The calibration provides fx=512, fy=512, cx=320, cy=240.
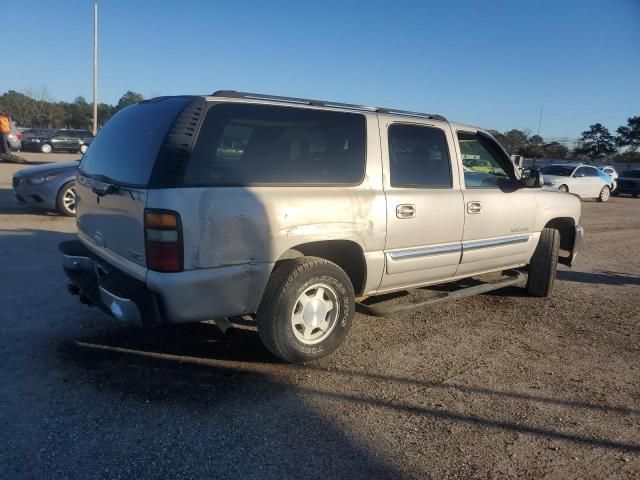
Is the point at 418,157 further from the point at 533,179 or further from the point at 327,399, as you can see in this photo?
the point at 327,399

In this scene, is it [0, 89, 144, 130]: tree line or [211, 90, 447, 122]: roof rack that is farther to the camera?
[0, 89, 144, 130]: tree line

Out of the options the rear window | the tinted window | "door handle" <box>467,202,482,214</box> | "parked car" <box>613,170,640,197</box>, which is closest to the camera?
the rear window

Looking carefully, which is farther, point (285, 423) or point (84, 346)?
point (84, 346)

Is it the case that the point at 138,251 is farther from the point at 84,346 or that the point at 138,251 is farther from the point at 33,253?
the point at 33,253

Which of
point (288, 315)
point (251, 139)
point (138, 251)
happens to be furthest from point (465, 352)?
point (138, 251)

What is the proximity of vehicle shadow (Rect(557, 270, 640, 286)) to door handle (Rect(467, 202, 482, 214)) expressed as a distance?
2.88 metres

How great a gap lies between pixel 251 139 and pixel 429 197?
169cm

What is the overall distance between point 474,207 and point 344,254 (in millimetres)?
1480

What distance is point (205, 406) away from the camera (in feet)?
10.4

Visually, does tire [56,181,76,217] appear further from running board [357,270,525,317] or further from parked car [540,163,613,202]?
parked car [540,163,613,202]

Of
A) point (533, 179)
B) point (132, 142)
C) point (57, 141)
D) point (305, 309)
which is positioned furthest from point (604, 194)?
point (57, 141)

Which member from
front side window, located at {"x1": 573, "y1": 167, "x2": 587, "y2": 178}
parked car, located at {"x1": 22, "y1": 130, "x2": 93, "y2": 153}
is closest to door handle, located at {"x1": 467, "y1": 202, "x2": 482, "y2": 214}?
front side window, located at {"x1": 573, "y1": 167, "x2": 587, "y2": 178}

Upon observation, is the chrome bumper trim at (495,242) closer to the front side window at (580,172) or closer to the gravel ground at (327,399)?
the gravel ground at (327,399)

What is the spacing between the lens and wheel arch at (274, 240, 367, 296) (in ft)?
12.7
